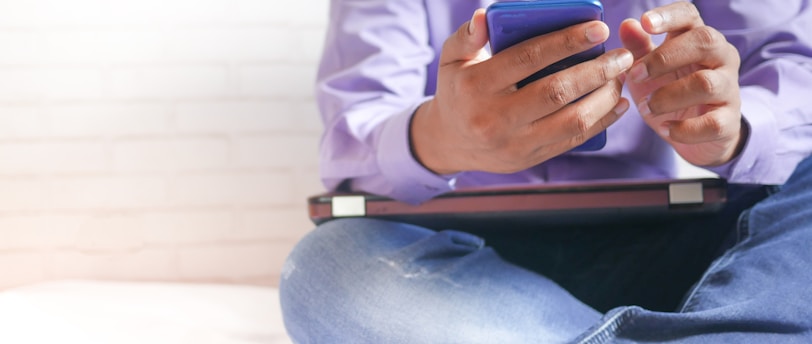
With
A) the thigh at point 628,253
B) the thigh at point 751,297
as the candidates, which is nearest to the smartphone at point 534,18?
the thigh at point 751,297

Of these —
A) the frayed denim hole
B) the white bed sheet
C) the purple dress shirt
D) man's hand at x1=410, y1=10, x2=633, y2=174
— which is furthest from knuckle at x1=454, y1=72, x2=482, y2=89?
the white bed sheet

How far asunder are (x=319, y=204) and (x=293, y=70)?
24.5 inches

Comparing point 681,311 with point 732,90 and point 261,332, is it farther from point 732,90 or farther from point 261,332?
point 261,332

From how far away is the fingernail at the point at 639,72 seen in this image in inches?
27.9

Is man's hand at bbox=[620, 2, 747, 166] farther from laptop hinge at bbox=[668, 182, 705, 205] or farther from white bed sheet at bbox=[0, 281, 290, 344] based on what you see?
white bed sheet at bbox=[0, 281, 290, 344]

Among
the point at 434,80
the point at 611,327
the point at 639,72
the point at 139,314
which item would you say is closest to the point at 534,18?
the point at 639,72

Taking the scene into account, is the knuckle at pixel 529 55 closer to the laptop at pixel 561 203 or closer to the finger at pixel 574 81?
the finger at pixel 574 81

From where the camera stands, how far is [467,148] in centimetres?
75

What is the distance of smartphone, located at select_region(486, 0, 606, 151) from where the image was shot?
0.62m

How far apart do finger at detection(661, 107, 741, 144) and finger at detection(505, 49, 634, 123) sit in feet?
0.36

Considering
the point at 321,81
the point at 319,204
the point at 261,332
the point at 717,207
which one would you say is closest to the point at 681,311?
the point at 717,207

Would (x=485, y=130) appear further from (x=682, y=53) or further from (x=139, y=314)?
(x=139, y=314)

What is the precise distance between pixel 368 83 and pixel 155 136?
63 cm

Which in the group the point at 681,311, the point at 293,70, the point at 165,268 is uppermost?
the point at 293,70
